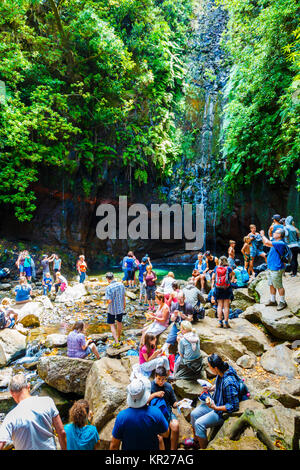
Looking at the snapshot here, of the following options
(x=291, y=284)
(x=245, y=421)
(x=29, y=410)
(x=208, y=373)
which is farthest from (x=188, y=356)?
(x=291, y=284)

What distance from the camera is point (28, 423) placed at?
7.70ft

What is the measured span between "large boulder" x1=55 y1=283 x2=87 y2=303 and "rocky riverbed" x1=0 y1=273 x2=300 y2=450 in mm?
1300

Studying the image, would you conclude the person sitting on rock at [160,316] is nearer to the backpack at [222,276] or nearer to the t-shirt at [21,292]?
the backpack at [222,276]

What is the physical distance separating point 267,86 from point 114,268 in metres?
13.8

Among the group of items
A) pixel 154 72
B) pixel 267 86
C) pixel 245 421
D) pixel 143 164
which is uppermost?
pixel 154 72

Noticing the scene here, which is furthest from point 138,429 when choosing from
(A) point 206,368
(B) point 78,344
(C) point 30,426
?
(B) point 78,344

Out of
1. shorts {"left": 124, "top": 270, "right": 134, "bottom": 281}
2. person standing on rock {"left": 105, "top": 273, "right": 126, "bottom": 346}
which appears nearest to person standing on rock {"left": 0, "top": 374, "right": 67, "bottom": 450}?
person standing on rock {"left": 105, "top": 273, "right": 126, "bottom": 346}

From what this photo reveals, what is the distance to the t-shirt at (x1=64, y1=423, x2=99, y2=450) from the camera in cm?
251

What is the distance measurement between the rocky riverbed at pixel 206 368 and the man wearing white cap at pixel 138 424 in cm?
72

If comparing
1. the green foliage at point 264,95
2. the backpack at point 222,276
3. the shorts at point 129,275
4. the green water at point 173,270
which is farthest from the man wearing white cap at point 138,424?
the green water at point 173,270

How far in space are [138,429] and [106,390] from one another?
168 centimetres

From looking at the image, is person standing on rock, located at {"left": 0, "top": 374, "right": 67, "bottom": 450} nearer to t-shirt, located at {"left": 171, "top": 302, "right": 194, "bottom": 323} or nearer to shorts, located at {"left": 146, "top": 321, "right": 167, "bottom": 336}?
shorts, located at {"left": 146, "top": 321, "right": 167, "bottom": 336}

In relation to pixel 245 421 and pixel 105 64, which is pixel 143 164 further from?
pixel 245 421
